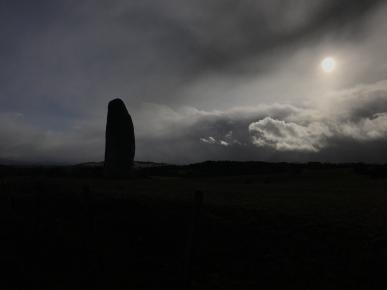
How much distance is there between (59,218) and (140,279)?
8.01 metres

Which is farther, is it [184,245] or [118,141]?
[118,141]

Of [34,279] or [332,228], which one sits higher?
[332,228]

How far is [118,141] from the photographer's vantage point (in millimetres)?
42844

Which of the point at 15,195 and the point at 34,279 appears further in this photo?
the point at 15,195

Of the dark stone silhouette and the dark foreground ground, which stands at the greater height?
the dark stone silhouette

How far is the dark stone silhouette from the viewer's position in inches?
1657

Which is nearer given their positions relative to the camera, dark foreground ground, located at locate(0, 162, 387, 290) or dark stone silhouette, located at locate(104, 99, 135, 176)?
dark foreground ground, located at locate(0, 162, 387, 290)

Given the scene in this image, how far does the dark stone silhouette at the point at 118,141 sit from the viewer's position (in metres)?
42.1

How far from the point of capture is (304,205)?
2119 centimetres

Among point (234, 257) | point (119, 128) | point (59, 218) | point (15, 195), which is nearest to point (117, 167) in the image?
point (119, 128)

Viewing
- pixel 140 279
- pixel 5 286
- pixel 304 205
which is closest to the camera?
pixel 5 286

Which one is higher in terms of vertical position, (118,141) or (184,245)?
(118,141)

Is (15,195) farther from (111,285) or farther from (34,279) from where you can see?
(111,285)

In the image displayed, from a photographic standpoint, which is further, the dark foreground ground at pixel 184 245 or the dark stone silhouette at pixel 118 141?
the dark stone silhouette at pixel 118 141
